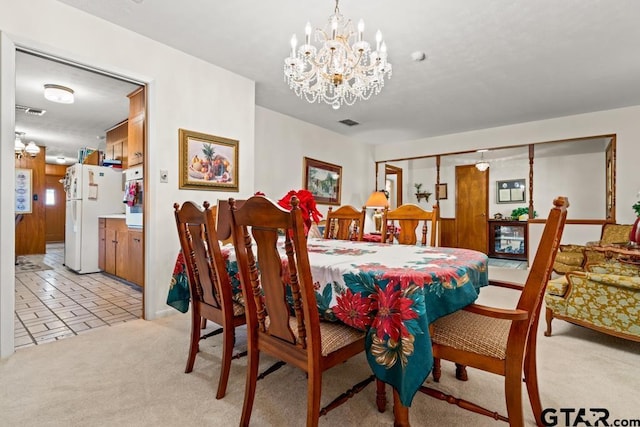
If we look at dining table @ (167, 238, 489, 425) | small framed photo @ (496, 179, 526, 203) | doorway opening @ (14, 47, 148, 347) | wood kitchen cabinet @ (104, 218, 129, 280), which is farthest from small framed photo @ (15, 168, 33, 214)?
small framed photo @ (496, 179, 526, 203)

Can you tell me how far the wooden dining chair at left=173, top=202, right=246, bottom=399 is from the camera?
58.1 inches

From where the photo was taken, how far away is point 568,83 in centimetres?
352

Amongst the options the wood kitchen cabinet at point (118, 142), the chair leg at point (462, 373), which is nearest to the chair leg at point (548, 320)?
the chair leg at point (462, 373)

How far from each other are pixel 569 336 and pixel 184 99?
3.89 m

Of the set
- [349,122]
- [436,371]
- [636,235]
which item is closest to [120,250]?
[349,122]

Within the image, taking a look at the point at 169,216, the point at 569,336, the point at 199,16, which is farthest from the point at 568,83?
the point at 169,216

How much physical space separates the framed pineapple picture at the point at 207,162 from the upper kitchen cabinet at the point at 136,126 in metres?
0.74

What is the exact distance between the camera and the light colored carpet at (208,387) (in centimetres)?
143

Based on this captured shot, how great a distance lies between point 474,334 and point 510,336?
0.14 meters

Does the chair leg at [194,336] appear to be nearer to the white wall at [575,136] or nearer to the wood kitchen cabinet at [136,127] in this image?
the wood kitchen cabinet at [136,127]

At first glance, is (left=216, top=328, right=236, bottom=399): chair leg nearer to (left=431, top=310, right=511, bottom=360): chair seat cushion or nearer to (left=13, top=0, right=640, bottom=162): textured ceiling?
(left=431, top=310, right=511, bottom=360): chair seat cushion

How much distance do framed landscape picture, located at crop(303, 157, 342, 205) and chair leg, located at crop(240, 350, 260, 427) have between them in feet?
12.7

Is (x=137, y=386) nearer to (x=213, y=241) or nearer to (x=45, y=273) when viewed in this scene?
(x=213, y=241)

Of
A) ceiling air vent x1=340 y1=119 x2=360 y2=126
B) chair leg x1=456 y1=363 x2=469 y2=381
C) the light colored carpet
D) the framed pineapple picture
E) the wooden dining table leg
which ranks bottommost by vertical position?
the light colored carpet
